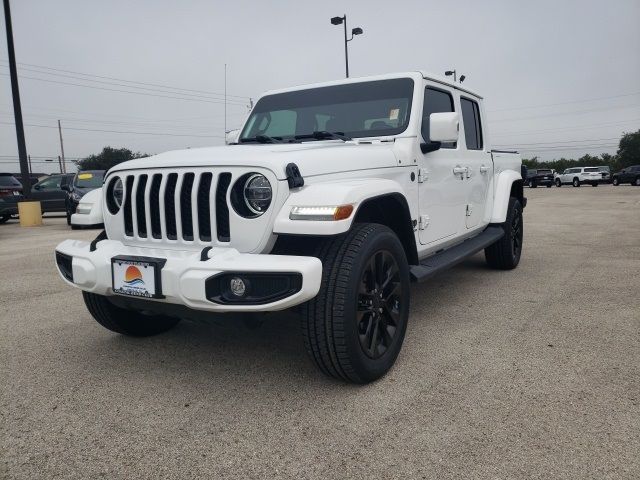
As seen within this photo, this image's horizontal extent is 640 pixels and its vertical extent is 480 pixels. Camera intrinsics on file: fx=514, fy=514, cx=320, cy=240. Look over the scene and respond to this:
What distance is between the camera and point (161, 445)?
228cm

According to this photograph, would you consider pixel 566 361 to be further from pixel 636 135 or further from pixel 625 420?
pixel 636 135

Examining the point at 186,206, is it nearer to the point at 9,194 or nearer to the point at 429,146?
the point at 429,146

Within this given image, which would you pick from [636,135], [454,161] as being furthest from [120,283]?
[636,135]

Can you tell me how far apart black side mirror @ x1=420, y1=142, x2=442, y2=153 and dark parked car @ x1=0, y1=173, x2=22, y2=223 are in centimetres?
1520

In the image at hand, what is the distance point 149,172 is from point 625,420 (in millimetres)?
2698

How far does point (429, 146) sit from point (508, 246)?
261cm

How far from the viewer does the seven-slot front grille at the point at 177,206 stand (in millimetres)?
2639

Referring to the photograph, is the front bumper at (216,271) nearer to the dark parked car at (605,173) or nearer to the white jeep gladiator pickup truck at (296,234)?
the white jeep gladiator pickup truck at (296,234)

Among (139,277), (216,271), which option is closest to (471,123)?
(216,271)

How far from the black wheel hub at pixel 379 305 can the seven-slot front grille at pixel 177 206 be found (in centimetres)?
79

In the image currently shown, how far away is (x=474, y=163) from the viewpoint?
4.77 m

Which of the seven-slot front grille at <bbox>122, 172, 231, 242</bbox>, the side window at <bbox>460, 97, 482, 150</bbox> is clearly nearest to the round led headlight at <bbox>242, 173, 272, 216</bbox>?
the seven-slot front grille at <bbox>122, 172, 231, 242</bbox>

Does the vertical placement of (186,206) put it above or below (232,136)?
below

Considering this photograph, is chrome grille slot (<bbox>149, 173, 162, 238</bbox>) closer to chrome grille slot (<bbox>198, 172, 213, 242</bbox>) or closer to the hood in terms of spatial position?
the hood
